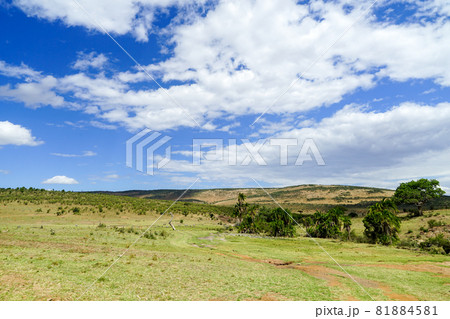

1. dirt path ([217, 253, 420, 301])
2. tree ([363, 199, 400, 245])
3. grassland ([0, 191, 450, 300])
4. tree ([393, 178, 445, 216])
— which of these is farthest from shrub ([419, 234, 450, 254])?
tree ([393, 178, 445, 216])

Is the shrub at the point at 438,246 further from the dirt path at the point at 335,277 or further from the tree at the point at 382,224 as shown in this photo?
the dirt path at the point at 335,277

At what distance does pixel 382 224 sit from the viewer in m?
47.6

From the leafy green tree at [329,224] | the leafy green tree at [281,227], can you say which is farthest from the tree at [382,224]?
the leafy green tree at [281,227]

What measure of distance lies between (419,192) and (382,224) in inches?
1669

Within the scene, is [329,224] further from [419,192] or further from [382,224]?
[419,192]

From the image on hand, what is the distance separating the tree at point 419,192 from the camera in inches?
3036

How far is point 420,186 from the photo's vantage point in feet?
262

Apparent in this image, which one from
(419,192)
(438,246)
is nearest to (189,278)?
(438,246)

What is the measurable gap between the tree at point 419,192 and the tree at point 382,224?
35279 mm

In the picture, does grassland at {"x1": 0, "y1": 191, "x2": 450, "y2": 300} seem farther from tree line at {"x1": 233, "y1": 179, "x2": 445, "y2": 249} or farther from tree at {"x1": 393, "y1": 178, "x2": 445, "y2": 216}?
tree at {"x1": 393, "y1": 178, "x2": 445, "y2": 216}
